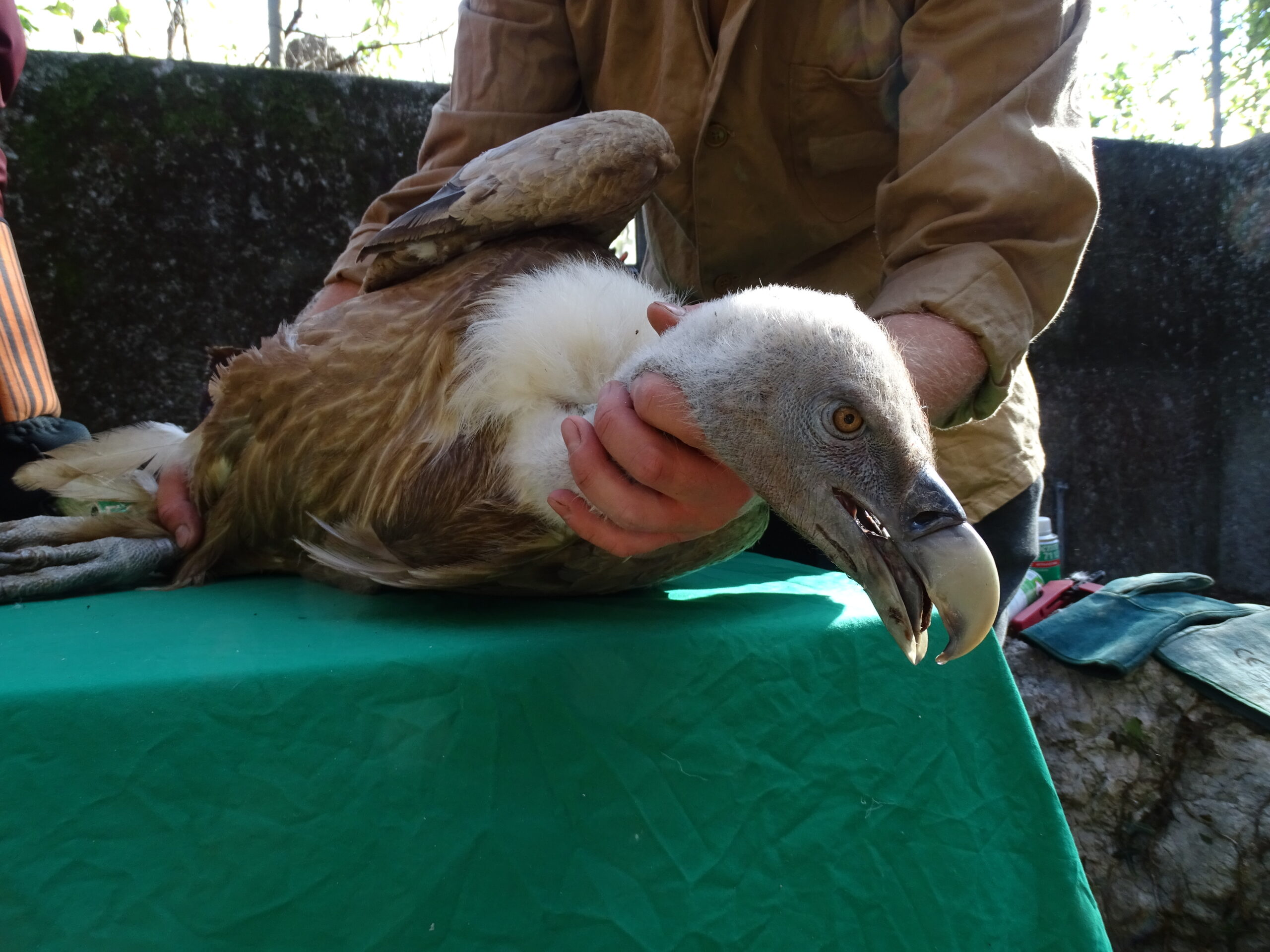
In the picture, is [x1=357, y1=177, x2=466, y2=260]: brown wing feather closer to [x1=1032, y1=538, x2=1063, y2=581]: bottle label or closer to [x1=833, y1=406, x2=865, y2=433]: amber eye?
[x1=833, y1=406, x2=865, y2=433]: amber eye

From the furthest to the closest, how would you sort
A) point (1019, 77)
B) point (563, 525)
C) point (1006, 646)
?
point (1006, 646), point (1019, 77), point (563, 525)

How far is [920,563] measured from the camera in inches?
34.1

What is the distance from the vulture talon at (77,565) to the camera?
56.5 inches

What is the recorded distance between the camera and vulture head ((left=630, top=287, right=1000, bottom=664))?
2.83 ft

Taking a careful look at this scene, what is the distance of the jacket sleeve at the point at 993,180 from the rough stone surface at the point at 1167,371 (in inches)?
128

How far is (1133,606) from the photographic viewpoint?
8.49 feet

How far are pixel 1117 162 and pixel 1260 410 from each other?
1450mm

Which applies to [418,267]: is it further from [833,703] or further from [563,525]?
[833,703]

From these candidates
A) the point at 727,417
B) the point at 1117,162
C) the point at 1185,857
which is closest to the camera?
the point at 727,417

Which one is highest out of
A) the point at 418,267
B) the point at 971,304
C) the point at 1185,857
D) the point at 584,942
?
the point at 418,267

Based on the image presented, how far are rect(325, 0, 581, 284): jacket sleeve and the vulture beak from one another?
3.99 ft

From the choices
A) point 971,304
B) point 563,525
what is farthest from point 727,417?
point 971,304

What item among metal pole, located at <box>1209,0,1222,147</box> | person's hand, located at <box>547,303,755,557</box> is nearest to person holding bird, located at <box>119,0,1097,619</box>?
person's hand, located at <box>547,303,755,557</box>

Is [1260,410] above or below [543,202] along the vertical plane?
below
